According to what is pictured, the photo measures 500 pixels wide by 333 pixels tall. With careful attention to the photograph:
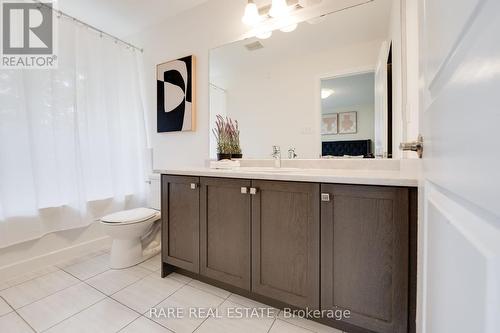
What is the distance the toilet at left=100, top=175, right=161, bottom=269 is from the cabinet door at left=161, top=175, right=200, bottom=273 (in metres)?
0.27

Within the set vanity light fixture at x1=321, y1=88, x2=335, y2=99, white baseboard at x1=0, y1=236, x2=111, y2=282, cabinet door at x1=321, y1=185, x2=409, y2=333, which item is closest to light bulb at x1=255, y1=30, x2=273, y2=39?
vanity light fixture at x1=321, y1=88, x2=335, y2=99

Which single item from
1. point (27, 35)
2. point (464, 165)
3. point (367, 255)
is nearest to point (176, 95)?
point (27, 35)

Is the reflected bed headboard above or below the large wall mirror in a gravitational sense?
below

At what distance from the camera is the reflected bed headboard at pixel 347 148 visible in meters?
1.50

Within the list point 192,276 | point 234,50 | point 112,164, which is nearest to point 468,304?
point 192,276

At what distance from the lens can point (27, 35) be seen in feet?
5.91

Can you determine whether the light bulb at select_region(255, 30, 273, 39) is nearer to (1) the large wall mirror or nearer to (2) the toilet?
(1) the large wall mirror

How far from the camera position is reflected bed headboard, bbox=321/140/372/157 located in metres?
1.50

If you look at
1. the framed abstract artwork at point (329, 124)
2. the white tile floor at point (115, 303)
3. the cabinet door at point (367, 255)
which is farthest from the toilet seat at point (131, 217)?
the framed abstract artwork at point (329, 124)

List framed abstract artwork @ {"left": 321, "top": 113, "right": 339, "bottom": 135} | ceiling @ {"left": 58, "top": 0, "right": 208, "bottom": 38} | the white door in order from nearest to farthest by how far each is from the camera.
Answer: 1. the white door
2. framed abstract artwork @ {"left": 321, "top": 113, "right": 339, "bottom": 135}
3. ceiling @ {"left": 58, "top": 0, "right": 208, "bottom": 38}

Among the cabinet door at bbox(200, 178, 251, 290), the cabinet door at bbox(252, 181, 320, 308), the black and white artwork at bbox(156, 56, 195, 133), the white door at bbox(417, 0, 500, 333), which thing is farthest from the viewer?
the black and white artwork at bbox(156, 56, 195, 133)

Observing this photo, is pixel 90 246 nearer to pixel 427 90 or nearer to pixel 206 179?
pixel 206 179

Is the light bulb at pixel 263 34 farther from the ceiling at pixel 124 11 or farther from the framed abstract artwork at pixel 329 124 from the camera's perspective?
the framed abstract artwork at pixel 329 124

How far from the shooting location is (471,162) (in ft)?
0.97
